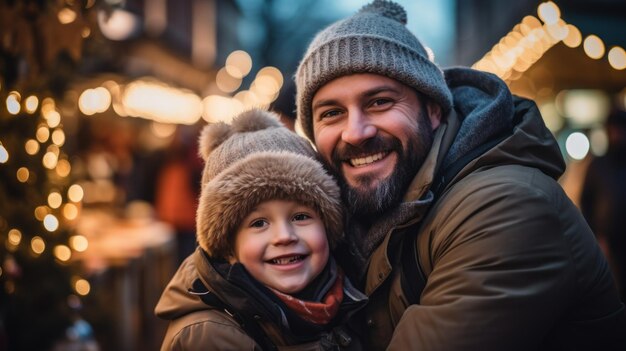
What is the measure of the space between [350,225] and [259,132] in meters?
0.59

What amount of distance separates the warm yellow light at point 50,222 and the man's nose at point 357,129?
9.06 ft

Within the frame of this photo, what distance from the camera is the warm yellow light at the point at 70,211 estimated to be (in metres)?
4.66

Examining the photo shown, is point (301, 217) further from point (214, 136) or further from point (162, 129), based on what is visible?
point (162, 129)

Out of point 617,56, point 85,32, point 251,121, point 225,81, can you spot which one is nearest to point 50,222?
point 85,32

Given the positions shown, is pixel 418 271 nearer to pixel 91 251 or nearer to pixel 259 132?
pixel 259 132

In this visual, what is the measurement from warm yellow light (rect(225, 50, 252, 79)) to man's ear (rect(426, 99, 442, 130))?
104 feet

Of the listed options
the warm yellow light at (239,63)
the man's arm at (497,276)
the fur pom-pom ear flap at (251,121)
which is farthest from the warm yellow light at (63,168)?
the warm yellow light at (239,63)

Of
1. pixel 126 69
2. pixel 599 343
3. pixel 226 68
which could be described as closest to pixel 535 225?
pixel 599 343

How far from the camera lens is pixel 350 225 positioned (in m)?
2.77

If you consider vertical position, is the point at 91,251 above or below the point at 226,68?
below

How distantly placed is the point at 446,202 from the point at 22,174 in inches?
130

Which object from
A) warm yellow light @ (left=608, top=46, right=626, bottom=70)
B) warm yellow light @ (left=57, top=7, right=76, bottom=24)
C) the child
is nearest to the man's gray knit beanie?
the child

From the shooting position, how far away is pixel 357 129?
2689 millimetres

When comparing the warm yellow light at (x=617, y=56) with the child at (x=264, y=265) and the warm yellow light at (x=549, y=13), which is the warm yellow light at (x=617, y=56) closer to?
the warm yellow light at (x=549, y=13)
